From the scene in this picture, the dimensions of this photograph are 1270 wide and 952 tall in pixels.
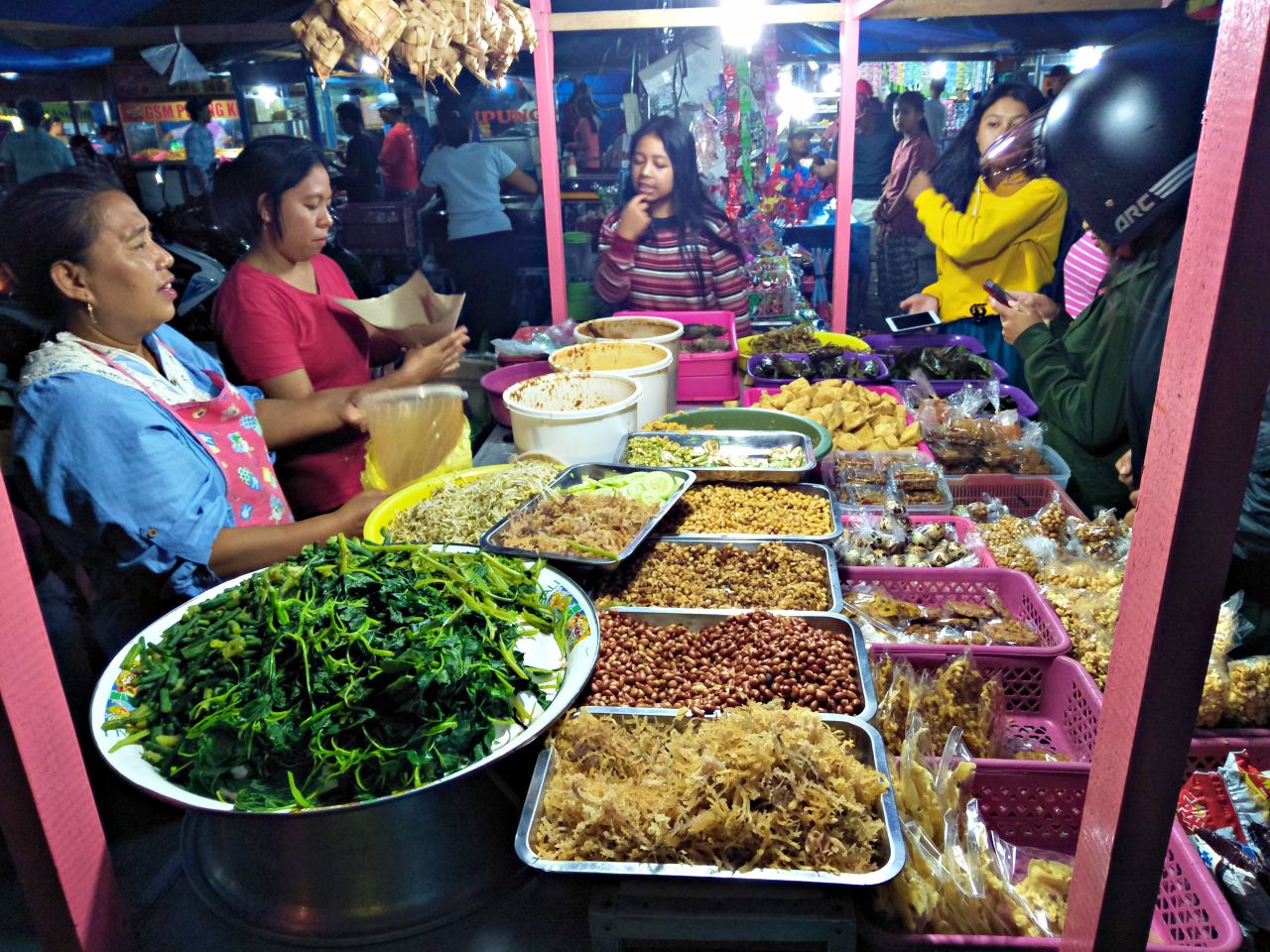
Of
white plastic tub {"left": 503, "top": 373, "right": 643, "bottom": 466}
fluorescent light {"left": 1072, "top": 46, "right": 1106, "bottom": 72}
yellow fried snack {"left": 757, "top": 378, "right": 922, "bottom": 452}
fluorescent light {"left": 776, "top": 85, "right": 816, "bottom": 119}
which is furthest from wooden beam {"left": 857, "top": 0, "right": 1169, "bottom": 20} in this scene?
white plastic tub {"left": 503, "top": 373, "right": 643, "bottom": 466}

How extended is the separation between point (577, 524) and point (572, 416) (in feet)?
1.97

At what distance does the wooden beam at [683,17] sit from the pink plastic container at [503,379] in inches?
79.7

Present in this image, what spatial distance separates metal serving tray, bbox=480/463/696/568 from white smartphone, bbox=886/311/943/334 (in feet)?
8.29

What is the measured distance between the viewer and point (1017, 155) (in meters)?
3.73

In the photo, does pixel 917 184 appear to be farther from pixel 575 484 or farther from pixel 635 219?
pixel 575 484

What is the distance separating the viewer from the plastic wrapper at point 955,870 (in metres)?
1.32

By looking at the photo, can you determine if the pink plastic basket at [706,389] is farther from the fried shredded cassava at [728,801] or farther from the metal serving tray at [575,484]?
the fried shredded cassava at [728,801]

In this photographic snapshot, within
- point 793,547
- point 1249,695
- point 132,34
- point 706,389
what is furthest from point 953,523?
point 132,34

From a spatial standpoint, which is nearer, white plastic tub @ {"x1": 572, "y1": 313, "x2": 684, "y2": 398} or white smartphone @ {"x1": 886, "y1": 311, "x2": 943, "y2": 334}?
white plastic tub @ {"x1": 572, "y1": 313, "x2": 684, "y2": 398}

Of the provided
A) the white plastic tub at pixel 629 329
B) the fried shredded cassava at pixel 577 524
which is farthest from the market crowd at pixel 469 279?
the white plastic tub at pixel 629 329

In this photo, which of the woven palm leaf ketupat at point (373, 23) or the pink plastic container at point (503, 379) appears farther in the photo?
the pink plastic container at point (503, 379)

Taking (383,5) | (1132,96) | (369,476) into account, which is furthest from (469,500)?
(1132,96)

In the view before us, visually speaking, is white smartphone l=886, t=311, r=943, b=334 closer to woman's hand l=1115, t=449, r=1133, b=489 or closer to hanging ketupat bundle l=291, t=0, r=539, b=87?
woman's hand l=1115, t=449, r=1133, b=489

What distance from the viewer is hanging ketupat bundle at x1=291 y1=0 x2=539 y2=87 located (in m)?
2.83
